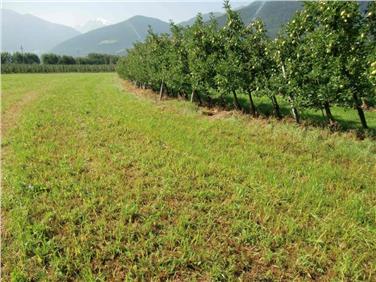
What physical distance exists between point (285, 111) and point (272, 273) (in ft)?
43.1

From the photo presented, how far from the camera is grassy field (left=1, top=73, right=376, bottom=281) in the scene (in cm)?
391

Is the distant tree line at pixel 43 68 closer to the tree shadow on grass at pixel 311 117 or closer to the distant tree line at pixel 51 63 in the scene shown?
the distant tree line at pixel 51 63

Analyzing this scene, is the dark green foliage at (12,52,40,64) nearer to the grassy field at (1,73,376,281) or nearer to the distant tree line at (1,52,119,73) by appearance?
the distant tree line at (1,52,119,73)

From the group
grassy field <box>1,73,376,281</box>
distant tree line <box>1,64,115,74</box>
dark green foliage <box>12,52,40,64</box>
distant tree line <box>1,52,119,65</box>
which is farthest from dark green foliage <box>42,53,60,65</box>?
grassy field <box>1,73,376,281</box>

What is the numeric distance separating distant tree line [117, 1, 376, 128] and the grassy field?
232 centimetres

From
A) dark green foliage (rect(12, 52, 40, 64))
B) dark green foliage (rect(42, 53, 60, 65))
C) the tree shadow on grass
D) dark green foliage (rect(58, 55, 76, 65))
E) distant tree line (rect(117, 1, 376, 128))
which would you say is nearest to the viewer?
distant tree line (rect(117, 1, 376, 128))

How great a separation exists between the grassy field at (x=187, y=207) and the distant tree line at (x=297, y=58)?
2324 mm

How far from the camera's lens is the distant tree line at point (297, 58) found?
10.2 metres

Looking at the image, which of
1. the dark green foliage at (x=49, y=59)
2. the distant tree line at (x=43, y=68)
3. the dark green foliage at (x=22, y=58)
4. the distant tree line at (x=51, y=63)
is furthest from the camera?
the dark green foliage at (x=49, y=59)

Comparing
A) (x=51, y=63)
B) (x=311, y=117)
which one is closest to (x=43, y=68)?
(x=51, y=63)

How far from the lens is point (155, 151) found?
8.23 m

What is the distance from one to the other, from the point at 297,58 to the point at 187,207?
29.6 feet

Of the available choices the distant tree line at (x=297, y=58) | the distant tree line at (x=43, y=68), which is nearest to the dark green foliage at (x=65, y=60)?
the distant tree line at (x=43, y=68)

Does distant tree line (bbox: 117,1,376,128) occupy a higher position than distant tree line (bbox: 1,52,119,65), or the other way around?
distant tree line (bbox: 1,52,119,65)
